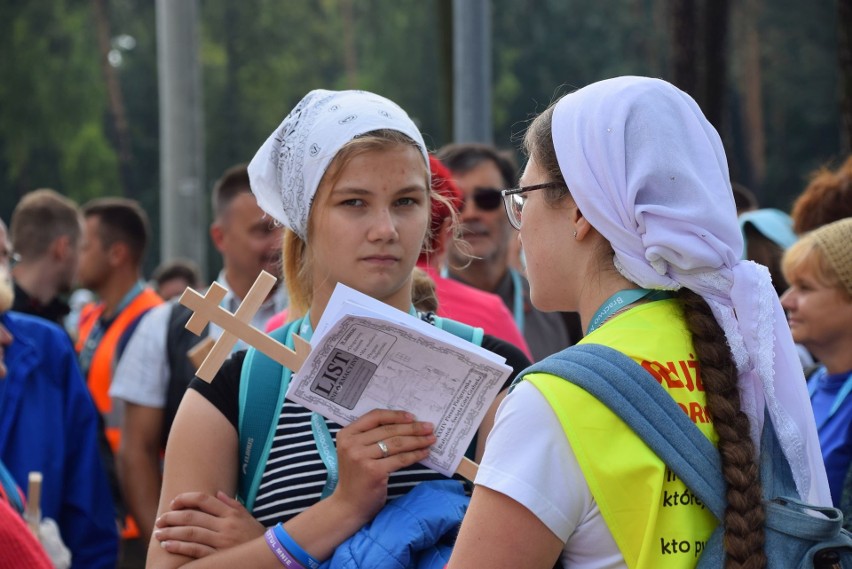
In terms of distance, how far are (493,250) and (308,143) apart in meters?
2.58

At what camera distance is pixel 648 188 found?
6.37 feet

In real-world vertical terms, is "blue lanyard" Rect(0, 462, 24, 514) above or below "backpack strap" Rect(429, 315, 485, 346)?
below

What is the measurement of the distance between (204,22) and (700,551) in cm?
4547

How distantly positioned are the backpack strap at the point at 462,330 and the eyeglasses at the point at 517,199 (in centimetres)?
46

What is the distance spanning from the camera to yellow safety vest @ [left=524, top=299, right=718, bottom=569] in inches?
71.6

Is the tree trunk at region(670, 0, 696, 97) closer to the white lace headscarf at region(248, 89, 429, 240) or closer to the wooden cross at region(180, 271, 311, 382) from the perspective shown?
the white lace headscarf at region(248, 89, 429, 240)

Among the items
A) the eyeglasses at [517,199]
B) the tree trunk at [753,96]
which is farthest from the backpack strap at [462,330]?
the tree trunk at [753,96]

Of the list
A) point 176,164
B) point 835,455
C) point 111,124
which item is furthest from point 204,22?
point 835,455

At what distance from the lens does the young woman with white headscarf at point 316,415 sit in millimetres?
2404

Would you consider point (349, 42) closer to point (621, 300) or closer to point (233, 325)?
point (233, 325)

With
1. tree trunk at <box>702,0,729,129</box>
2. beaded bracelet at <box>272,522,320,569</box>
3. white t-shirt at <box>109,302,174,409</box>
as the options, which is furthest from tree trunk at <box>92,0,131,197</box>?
beaded bracelet at <box>272,522,320,569</box>

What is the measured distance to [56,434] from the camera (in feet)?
14.3

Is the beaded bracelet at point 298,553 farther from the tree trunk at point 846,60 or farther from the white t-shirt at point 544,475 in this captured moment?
the tree trunk at point 846,60

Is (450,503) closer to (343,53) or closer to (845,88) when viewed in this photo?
(845,88)
